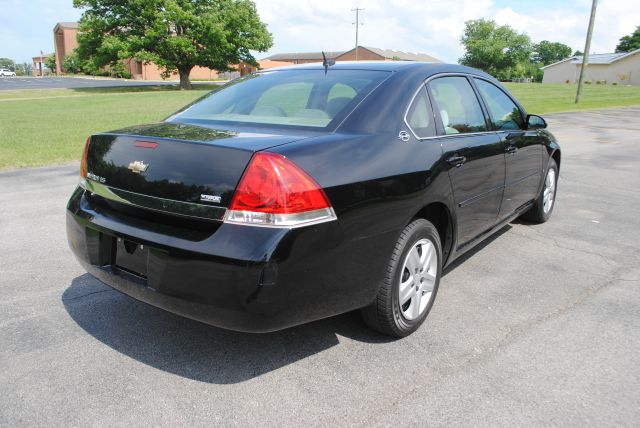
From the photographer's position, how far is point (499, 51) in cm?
10381

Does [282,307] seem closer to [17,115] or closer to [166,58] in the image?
[17,115]

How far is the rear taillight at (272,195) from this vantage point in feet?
7.55

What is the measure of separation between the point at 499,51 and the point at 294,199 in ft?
369

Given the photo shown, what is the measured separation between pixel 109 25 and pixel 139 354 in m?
44.5

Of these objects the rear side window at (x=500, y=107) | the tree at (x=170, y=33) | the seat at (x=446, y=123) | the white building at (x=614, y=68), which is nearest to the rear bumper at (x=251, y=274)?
the seat at (x=446, y=123)

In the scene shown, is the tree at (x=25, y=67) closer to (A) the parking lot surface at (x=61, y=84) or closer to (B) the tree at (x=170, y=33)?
(A) the parking lot surface at (x=61, y=84)

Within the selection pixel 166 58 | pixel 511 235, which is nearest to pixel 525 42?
pixel 166 58

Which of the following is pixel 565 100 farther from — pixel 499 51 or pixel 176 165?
pixel 499 51

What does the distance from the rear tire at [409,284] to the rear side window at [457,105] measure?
813 mm

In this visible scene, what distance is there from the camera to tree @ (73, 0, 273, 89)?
131 ft

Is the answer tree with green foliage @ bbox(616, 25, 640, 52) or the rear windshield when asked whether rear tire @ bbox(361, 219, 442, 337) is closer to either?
the rear windshield

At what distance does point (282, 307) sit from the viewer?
7.77 feet

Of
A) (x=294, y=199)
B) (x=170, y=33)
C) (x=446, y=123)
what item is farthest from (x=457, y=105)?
(x=170, y=33)

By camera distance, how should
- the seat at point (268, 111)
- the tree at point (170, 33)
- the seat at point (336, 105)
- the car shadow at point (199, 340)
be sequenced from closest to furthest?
1. the car shadow at point (199, 340)
2. the seat at point (336, 105)
3. the seat at point (268, 111)
4. the tree at point (170, 33)
